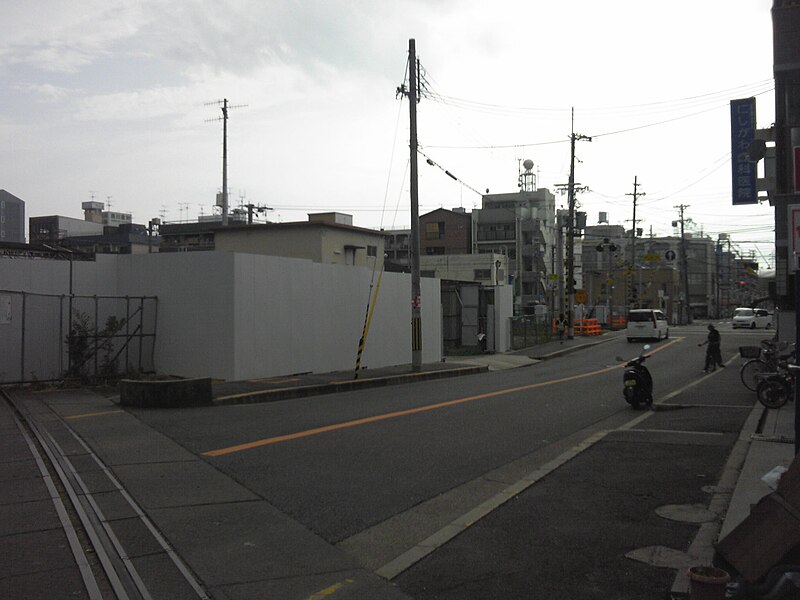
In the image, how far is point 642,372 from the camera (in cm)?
1480

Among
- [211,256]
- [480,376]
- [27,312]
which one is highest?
[211,256]

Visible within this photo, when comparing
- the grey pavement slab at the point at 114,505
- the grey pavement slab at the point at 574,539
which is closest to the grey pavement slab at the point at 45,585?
the grey pavement slab at the point at 114,505

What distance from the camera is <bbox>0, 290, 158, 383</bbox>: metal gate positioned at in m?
16.8

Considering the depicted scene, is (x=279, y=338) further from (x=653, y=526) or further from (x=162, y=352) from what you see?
(x=653, y=526)

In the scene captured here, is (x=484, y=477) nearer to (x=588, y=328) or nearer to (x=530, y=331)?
(x=530, y=331)

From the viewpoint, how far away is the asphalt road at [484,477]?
539 cm

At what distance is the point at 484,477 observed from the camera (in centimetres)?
843

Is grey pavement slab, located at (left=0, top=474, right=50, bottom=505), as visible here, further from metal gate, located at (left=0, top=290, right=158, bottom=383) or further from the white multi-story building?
the white multi-story building

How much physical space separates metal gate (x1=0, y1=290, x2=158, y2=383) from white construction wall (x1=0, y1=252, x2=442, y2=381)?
4 cm

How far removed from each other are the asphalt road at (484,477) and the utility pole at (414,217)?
6.45 m

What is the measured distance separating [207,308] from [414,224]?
26.1 ft

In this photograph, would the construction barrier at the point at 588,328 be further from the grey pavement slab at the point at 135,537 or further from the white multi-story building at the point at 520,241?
the grey pavement slab at the point at 135,537

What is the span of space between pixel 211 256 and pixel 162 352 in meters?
2.98

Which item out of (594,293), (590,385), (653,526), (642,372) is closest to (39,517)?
(653,526)
